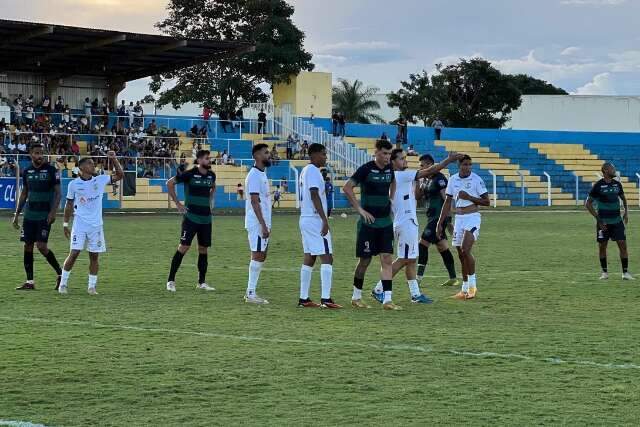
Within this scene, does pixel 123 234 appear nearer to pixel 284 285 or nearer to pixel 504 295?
pixel 284 285

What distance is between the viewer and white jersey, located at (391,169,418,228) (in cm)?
1491

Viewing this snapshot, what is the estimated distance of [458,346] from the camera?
11.1m

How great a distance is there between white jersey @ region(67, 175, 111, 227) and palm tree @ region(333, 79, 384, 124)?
73553 mm

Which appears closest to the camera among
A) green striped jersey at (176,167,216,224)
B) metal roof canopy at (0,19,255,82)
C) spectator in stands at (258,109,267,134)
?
green striped jersey at (176,167,216,224)

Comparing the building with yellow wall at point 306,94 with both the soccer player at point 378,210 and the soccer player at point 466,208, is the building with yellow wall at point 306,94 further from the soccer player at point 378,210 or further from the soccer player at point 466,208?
the soccer player at point 378,210

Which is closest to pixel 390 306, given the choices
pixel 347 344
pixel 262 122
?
pixel 347 344

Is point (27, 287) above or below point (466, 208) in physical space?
below

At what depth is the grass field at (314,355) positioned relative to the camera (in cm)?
817

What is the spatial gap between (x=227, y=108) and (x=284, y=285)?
162ft

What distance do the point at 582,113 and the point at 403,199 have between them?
74932 mm

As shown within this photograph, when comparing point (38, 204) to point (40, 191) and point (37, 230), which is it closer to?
point (40, 191)

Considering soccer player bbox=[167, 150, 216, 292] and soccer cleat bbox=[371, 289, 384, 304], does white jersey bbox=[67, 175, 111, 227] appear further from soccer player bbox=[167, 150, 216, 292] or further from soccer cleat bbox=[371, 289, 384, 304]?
soccer cleat bbox=[371, 289, 384, 304]

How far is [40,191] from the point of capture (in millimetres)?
16781

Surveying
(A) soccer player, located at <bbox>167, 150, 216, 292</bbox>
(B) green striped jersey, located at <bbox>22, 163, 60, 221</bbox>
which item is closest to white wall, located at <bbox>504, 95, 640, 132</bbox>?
(A) soccer player, located at <bbox>167, 150, 216, 292</bbox>
